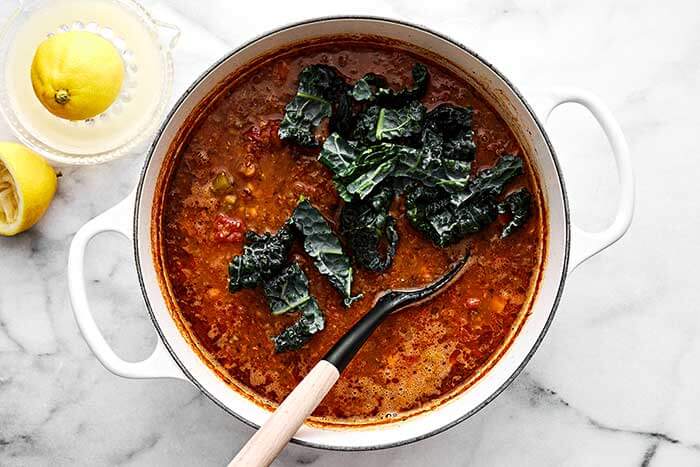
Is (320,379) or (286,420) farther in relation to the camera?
(320,379)

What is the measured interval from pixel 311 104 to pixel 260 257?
0.75 metres

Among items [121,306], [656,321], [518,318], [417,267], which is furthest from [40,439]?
[656,321]

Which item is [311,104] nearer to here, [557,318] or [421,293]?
[421,293]

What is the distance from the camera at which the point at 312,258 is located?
436 centimetres

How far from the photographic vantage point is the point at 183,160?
14.7ft

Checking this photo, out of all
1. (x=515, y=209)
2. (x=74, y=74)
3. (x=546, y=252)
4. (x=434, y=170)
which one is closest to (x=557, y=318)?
(x=546, y=252)

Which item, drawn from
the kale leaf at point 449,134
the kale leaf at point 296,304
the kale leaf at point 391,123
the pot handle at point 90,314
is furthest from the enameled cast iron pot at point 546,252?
the kale leaf at point 296,304

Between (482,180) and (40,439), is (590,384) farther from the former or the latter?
(40,439)

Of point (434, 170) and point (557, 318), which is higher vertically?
point (434, 170)

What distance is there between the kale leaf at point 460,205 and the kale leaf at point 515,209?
53 mm

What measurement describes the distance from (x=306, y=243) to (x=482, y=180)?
0.87 metres

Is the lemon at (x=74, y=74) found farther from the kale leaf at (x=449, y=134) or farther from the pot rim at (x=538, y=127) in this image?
the kale leaf at (x=449, y=134)

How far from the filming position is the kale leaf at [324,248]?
4305mm

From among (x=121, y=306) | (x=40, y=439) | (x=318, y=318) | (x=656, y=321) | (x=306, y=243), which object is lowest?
(x=40, y=439)
